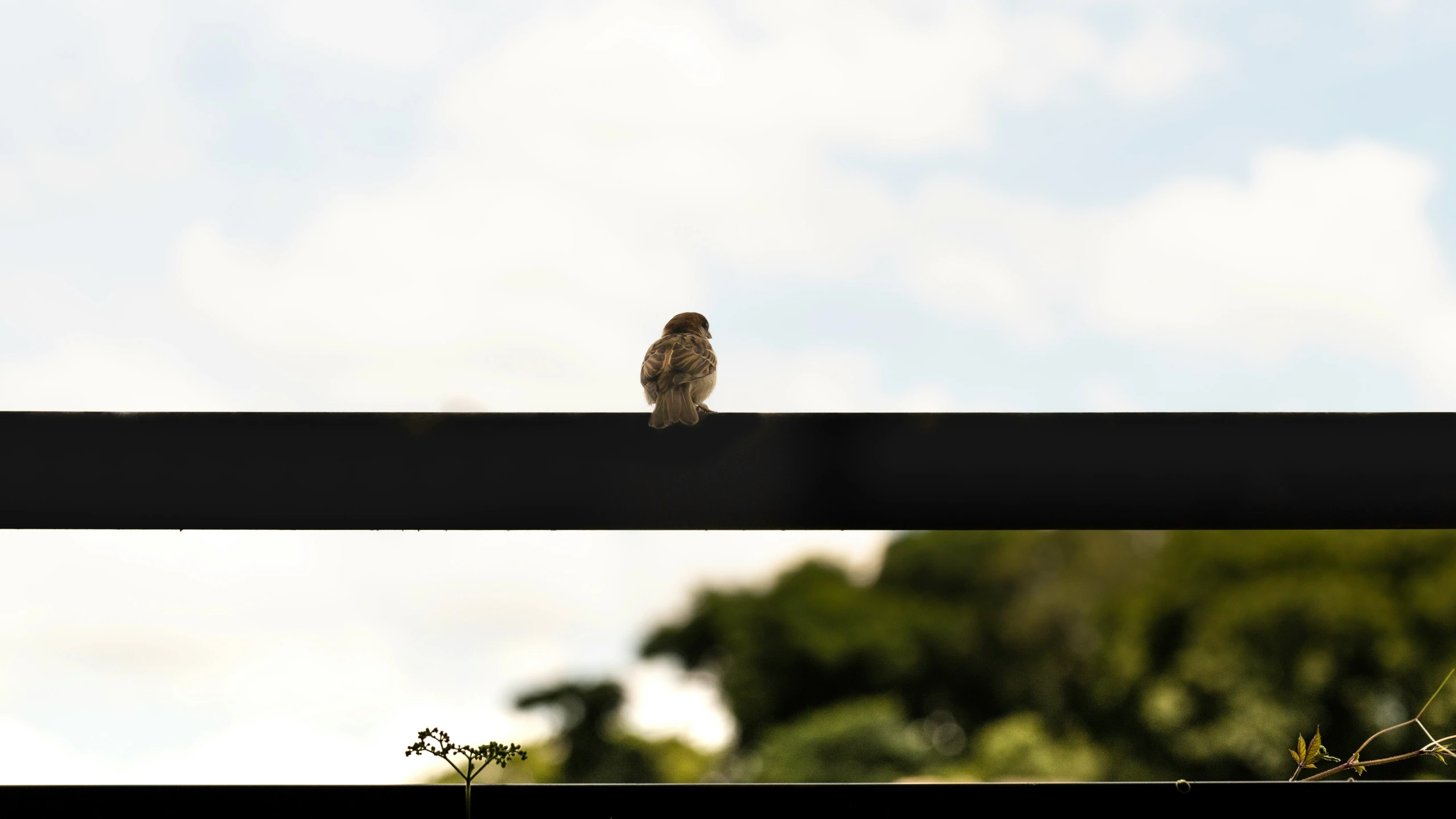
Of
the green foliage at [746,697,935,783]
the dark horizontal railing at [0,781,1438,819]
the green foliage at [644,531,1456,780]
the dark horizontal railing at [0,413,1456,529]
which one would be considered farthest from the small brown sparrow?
the green foliage at [746,697,935,783]

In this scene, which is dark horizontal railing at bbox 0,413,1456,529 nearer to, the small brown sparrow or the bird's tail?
the bird's tail

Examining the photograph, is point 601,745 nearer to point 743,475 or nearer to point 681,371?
point 681,371

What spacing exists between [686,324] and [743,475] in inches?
120

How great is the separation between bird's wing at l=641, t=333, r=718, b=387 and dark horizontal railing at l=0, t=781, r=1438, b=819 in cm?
202

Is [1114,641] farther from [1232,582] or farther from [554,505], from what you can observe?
[554,505]

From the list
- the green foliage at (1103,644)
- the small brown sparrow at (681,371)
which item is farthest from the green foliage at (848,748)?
the small brown sparrow at (681,371)

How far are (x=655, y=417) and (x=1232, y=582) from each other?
26.7 m

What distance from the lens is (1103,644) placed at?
26.3 metres

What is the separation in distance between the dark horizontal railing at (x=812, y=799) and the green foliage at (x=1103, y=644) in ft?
64.1

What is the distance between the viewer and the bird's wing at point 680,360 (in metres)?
3.52

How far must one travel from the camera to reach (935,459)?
1.39m

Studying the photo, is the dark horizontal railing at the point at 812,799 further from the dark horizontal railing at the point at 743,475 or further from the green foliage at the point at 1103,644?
the green foliage at the point at 1103,644

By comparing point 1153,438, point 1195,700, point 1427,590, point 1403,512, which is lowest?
point 1403,512

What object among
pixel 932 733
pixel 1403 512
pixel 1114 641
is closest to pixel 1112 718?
pixel 1114 641
